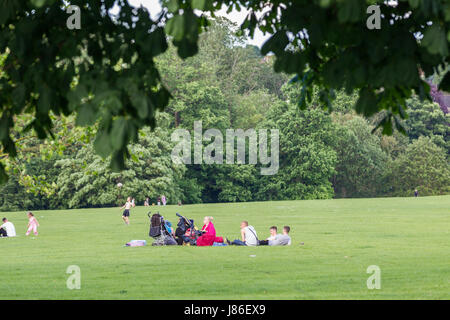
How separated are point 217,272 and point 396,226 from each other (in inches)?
708

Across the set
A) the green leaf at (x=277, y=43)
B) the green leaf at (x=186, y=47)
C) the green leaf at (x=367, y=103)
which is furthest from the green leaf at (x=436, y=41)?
the green leaf at (x=186, y=47)

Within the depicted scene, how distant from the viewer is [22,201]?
206 feet

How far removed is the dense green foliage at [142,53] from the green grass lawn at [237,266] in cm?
739

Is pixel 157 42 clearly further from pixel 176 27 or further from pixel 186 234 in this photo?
pixel 186 234

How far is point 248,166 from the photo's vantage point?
6944cm

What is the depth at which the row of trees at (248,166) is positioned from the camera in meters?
61.0

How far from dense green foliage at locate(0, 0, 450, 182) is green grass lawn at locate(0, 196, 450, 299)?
7.39 meters

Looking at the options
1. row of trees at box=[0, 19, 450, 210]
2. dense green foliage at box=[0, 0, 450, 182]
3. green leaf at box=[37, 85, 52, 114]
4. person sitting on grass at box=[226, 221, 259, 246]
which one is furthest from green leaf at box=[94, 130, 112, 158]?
row of trees at box=[0, 19, 450, 210]

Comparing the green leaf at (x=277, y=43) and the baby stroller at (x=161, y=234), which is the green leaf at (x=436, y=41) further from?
the baby stroller at (x=161, y=234)

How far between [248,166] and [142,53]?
6342 cm

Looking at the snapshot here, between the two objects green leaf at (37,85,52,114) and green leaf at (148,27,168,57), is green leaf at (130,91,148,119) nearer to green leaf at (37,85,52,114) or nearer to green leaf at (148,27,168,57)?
green leaf at (148,27,168,57)

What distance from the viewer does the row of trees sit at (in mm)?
60969
